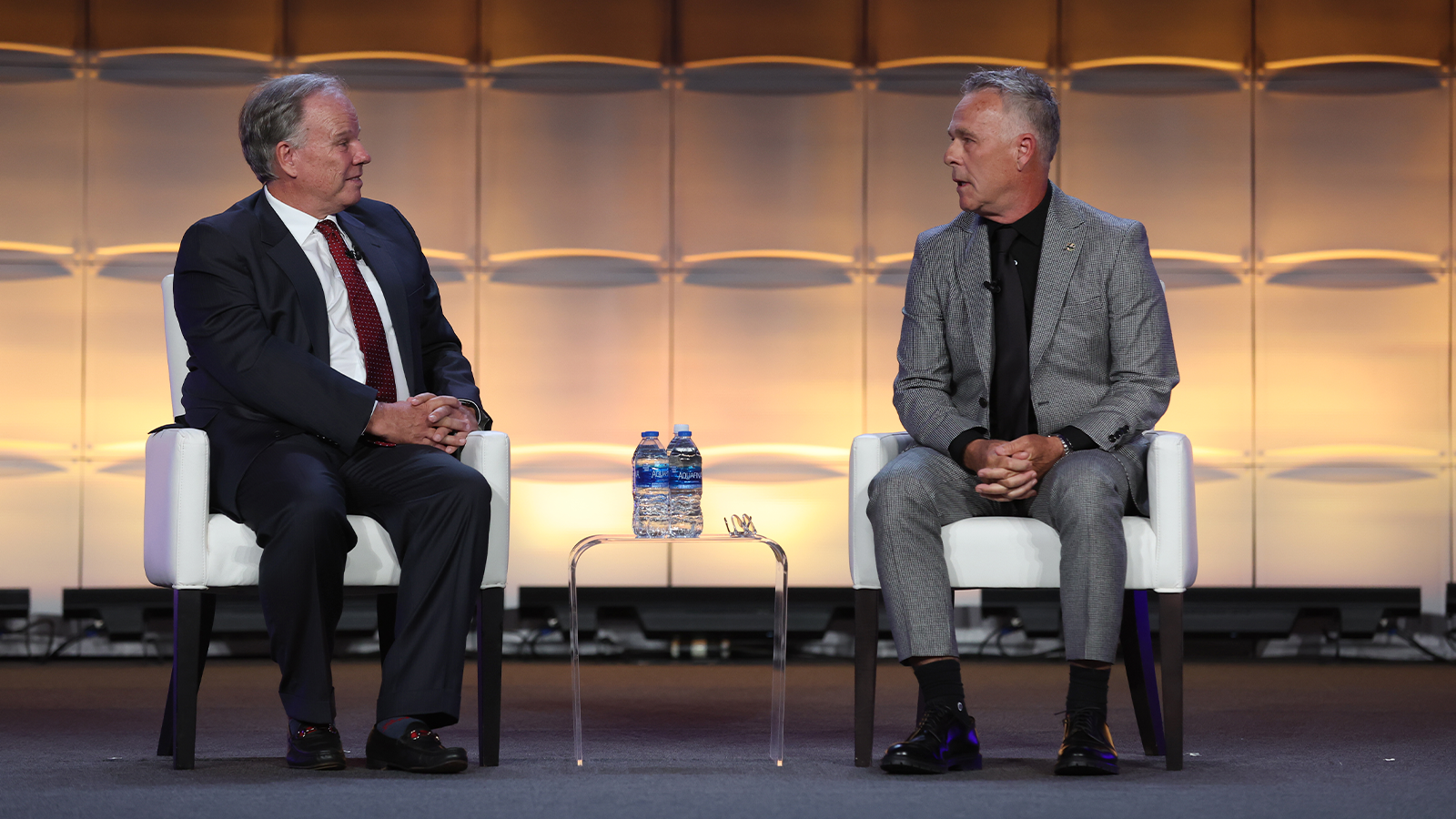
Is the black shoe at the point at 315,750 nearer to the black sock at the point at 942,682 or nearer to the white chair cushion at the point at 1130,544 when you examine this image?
the black sock at the point at 942,682

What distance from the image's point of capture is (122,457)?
16.7ft

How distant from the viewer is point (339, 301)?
287 cm

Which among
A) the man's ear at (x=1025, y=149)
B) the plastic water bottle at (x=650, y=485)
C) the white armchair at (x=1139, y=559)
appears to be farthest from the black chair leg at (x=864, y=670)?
the man's ear at (x=1025, y=149)

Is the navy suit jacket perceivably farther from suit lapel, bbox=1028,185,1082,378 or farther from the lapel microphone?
suit lapel, bbox=1028,185,1082,378

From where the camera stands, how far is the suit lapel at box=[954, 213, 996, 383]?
2.86m

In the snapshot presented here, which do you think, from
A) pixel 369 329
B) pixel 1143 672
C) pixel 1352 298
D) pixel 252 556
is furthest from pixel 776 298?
pixel 252 556

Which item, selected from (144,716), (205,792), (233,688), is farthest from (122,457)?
(205,792)

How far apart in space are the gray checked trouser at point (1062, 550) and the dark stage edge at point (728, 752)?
25 cm

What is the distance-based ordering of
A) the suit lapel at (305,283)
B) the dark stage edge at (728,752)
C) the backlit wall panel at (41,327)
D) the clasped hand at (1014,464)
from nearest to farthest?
the dark stage edge at (728,752), the clasped hand at (1014,464), the suit lapel at (305,283), the backlit wall panel at (41,327)

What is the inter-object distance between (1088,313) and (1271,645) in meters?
2.74

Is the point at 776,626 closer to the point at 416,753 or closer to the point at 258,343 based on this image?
the point at 416,753

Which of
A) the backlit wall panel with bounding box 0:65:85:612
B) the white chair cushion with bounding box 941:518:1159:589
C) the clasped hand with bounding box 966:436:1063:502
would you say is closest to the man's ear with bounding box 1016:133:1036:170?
the clasped hand with bounding box 966:436:1063:502

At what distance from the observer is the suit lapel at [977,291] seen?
2.86 meters

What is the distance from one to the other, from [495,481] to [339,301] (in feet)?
1.60
